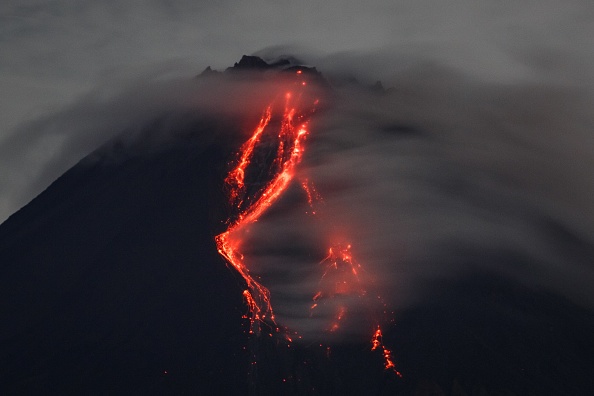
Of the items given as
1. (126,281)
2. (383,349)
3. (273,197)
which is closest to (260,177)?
(273,197)

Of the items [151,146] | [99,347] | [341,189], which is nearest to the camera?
[99,347]

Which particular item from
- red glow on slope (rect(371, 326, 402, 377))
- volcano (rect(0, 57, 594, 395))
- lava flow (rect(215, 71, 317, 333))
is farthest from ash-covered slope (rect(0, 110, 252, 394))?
red glow on slope (rect(371, 326, 402, 377))

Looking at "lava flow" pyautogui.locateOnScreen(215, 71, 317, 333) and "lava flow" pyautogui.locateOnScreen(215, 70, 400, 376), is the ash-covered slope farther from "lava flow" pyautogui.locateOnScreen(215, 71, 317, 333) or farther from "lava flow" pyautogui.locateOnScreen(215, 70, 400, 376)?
"lava flow" pyautogui.locateOnScreen(215, 70, 400, 376)

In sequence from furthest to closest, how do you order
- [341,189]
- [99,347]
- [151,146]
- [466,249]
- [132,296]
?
[151,146] < [341,189] < [466,249] < [132,296] < [99,347]

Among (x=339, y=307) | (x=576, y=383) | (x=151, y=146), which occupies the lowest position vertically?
(x=576, y=383)

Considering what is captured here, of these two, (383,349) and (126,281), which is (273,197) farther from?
(383,349)

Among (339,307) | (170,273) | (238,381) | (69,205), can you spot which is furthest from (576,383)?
(69,205)

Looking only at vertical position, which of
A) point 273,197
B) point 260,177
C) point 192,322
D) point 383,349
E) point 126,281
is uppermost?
point 260,177

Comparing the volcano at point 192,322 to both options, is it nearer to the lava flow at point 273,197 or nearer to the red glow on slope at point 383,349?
the red glow on slope at point 383,349

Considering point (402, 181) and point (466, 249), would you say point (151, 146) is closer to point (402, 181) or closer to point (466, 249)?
point (402, 181)
